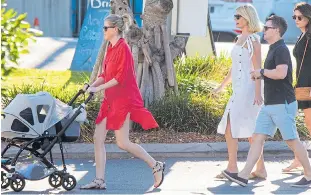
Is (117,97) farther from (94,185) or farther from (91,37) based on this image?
(91,37)

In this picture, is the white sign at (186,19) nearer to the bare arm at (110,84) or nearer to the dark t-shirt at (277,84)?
the dark t-shirt at (277,84)

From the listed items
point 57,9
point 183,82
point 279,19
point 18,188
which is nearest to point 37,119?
point 18,188

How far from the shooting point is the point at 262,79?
8281 millimetres

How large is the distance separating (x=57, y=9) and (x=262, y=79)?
24.3 metres

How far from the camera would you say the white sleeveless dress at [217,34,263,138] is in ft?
27.3

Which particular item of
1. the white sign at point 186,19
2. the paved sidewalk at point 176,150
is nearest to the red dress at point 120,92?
the paved sidewalk at point 176,150

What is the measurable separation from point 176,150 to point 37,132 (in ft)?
8.79

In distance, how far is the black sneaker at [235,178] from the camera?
27.0 feet

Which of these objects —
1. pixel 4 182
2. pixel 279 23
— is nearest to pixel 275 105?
pixel 279 23

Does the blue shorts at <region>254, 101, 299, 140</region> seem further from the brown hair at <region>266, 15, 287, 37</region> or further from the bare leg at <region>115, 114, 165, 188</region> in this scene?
the bare leg at <region>115, 114, 165, 188</region>

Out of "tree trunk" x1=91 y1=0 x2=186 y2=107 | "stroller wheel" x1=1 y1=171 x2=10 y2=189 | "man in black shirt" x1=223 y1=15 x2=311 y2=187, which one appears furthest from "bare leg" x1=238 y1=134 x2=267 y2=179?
"tree trunk" x1=91 y1=0 x2=186 y2=107

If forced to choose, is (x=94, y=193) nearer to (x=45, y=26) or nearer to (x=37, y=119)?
(x=37, y=119)

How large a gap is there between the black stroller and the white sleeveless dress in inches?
60.2

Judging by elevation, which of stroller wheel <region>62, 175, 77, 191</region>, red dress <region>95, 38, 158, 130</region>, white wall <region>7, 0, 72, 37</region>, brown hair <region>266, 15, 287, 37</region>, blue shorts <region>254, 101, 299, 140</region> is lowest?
white wall <region>7, 0, 72, 37</region>
